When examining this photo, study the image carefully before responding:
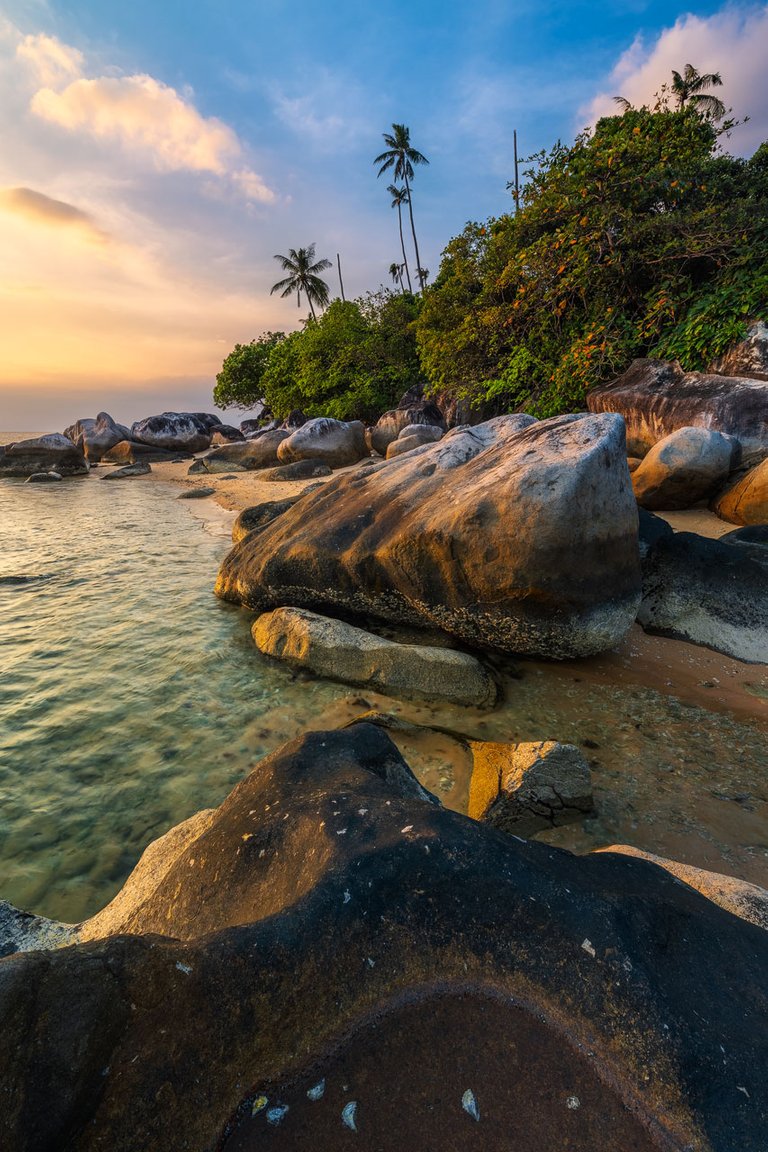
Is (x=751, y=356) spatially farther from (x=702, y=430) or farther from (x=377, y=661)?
(x=377, y=661)

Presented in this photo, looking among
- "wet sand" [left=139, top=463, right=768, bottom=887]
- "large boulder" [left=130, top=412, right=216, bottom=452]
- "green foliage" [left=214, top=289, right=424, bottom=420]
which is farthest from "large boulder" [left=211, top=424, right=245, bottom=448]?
"wet sand" [left=139, top=463, right=768, bottom=887]

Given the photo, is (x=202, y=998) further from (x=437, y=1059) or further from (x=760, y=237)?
(x=760, y=237)

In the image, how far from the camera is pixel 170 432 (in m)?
31.7

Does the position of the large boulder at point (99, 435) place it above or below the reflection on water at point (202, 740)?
above

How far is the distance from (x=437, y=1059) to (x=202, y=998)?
525 mm

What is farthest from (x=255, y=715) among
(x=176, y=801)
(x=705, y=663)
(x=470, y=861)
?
(x=705, y=663)

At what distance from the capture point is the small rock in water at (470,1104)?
3.35 ft

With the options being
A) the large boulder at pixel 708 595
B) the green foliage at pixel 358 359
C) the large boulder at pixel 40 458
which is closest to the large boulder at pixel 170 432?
the large boulder at pixel 40 458

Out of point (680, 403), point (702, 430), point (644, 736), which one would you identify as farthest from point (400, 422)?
point (644, 736)

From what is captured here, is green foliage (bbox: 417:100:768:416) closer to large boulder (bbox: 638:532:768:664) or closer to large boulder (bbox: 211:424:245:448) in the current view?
large boulder (bbox: 638:532:768:664)

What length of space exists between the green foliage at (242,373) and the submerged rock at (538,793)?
35438 mm

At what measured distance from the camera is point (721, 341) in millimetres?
10195

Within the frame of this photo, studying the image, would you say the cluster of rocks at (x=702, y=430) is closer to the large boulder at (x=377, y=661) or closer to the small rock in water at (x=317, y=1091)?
the large boulder at (x=377, y=661)

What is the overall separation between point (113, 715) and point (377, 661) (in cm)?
234
